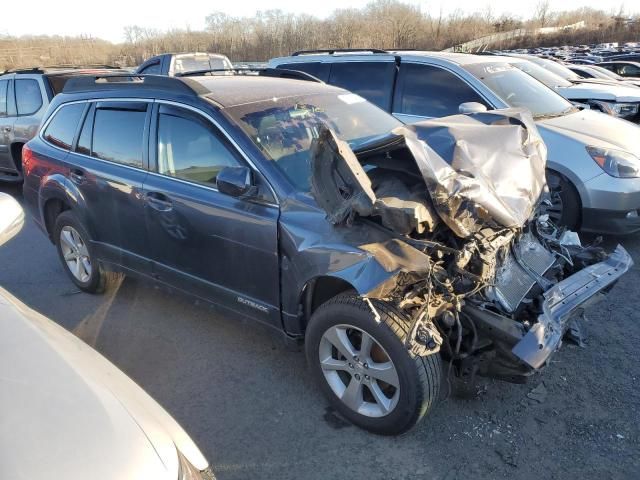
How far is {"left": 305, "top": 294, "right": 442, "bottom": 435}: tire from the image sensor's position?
259 cm

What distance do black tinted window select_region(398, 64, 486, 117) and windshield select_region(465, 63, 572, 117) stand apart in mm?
223

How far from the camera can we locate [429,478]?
2.56 meters

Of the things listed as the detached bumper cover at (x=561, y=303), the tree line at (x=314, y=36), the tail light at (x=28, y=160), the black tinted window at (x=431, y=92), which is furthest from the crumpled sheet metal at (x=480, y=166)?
the tree line at (x=314, y=36)

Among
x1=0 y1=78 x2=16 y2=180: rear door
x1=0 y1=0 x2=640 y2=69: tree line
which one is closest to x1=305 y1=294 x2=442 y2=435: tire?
x1=0 y1=78 x2=16 y2=180: rear door

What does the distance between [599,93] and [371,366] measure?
32.0 ft

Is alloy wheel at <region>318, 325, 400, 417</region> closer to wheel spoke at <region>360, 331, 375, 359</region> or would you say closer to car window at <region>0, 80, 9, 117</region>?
wheel spoke at <region>360, 331, 375, 359</region>

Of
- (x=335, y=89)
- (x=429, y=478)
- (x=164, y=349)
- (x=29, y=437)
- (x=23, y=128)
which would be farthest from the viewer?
(x=23, y=128)

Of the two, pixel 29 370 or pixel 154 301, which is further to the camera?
pixel 154 301

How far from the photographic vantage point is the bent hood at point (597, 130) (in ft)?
16.8

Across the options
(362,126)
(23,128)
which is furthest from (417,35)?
(362,126)

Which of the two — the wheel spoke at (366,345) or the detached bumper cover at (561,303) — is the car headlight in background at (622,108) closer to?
the detached bumper cover at (561,303)

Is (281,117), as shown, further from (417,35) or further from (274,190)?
(417,35)

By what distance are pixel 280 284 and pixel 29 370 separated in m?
1.50

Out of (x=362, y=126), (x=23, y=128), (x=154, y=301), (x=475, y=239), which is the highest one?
(x=362, y=126)
